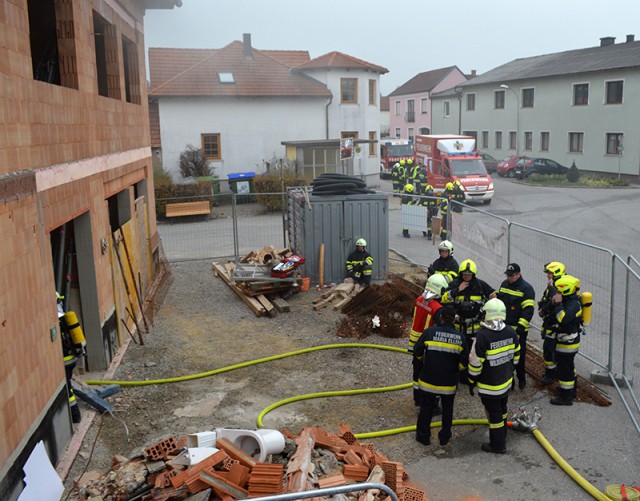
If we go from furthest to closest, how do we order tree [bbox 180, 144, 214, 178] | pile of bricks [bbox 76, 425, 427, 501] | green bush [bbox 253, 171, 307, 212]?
tree [bbox 180, 144, 214, 178] < green bush [bbox 253, 171, 307, 212] < pile of bricks [bbox 76, 425, 427, 501]

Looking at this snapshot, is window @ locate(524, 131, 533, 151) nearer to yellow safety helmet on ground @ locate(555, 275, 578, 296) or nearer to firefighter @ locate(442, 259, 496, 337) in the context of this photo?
firefighter @ locate(442, 259, 496, 337)

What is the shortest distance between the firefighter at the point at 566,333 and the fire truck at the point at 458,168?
18.1 meters

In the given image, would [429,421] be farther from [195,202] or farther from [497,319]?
[195,202]

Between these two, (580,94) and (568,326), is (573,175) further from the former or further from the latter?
(568,326)

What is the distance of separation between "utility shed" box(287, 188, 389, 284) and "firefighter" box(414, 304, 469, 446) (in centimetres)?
676

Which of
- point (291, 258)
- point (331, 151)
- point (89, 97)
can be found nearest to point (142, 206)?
point (291, 258)

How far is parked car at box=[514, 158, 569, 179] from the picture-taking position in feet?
121

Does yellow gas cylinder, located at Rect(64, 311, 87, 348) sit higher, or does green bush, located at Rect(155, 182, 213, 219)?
green bush, located at Rect(155, 182, 213, 219)

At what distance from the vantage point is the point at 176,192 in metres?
24.6

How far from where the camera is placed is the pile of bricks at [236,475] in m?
5.41

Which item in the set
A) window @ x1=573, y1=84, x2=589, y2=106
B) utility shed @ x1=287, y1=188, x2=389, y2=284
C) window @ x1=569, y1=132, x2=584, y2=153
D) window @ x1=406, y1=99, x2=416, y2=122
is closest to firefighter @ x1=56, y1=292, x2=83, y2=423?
utility shed @ x1=287, y1=188, x2=389, y2=284

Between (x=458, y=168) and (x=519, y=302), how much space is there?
20229 millimetres

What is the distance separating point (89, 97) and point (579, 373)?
8084 mm

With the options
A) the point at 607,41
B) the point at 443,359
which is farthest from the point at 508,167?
the point at 443,359
